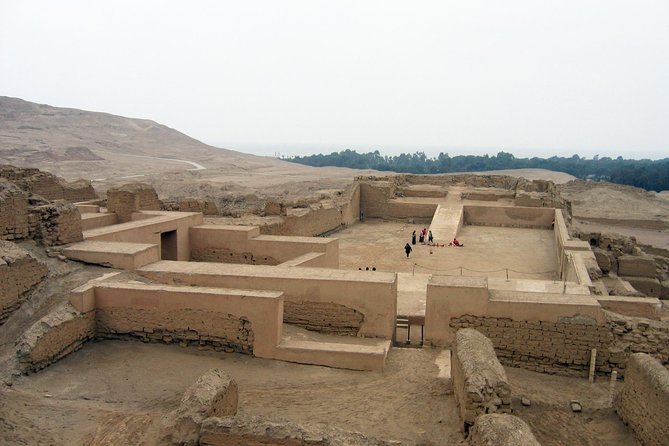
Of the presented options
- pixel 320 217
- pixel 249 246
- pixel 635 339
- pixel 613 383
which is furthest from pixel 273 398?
pixel 320 217

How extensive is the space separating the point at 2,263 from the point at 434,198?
66.5ft

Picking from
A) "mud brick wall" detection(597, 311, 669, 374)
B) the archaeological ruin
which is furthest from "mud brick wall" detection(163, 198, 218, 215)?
"mud brick wall" detection(597, 311, 669, 374)

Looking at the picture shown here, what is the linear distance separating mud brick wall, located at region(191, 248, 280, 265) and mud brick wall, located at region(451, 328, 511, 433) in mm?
6304

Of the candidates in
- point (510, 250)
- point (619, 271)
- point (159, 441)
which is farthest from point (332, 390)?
point (619, 271)

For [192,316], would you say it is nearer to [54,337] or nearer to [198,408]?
[54,337]

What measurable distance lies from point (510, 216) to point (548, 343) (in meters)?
14.3

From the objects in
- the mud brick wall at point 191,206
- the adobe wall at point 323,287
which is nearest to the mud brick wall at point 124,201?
the mud brick wall at point 191,206

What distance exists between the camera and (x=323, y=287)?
8.99 metres

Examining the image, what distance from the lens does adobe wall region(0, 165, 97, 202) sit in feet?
44.0

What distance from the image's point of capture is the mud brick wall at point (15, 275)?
319 inches

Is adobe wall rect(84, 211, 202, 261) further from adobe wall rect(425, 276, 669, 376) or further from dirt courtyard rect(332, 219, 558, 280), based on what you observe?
adobe wall rect(425, 276, 669, 376)

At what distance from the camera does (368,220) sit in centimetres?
2470

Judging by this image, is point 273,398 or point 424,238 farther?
point 424,238

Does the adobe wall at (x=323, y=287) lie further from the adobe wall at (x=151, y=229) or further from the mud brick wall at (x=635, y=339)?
the mud brick wall at (x=635, y=339)
